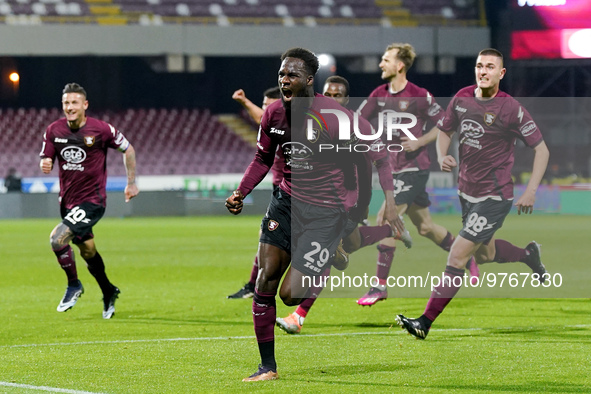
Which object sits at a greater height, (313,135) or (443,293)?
(313,135)

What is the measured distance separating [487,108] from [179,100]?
103 ft

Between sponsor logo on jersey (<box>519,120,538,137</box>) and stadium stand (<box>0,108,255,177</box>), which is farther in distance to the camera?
stadium stand (<box>0,108,255,177</box>)

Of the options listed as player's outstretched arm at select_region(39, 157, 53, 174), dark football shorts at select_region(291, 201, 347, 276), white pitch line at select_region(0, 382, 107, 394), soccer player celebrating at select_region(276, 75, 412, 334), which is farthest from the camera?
player's outstretched arm at select_region(39, 157, 53, 174)

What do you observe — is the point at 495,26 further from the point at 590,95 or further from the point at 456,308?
the point at 456,308

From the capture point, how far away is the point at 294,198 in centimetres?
618

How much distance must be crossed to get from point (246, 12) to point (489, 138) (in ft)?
94.8

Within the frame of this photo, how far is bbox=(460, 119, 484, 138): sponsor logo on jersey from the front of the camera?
7887 millimetres

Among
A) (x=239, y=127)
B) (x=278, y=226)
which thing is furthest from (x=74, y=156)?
(x=239, y=127)

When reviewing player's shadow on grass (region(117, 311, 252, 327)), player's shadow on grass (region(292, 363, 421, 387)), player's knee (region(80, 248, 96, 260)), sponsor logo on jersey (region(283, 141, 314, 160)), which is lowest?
player's shadow on grass (region(117, 311, 252, 327))

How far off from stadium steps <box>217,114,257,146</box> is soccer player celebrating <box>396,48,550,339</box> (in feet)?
96.4

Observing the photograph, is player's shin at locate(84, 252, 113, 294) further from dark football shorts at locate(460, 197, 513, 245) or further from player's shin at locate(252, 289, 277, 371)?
player's shin at locate(252, 289, 277, 371)

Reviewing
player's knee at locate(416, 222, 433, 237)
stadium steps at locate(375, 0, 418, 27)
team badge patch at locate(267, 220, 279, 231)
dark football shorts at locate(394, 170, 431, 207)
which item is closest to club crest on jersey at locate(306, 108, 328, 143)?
team badge patch at locate(267, 220, 279, 231)

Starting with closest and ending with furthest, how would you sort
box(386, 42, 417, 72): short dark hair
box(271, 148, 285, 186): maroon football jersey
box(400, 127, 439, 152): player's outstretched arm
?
1. box(271, 148, 285, 186): maroon football jersey
2. box(400, 127, 439, 152): player's outstretched arm
3. box(386, 42, 417, 72): short dark hair

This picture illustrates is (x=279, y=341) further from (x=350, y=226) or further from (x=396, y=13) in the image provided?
(x=396, y=13)
